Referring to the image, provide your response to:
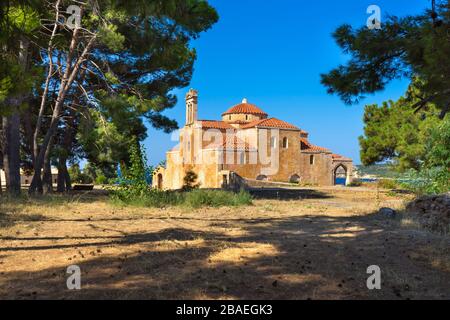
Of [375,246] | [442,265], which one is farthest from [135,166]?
[442,265]

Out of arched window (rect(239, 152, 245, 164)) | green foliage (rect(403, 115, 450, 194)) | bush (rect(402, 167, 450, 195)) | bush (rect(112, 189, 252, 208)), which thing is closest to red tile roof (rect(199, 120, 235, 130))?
arched window (rect(239, 152, 245, 164))

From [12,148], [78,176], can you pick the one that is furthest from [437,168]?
[78,176]

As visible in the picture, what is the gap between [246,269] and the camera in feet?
15.8

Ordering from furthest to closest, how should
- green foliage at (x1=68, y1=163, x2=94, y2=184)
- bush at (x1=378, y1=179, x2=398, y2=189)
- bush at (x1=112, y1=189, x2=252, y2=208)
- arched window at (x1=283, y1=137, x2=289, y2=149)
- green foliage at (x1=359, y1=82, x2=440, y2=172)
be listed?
green foliage at (x1=68, y1=163, x2=94, y2=184), arched window at (x1=283, y1=137, x2=289, y2=149), green foliage at (x1=359, y1=82, x2=440, y2=172), bush at (x1=378, y1=179, x2=398, y2=189), bush at (x1=112, y1=189, x2=252, y2=208)

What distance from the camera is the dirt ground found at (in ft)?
13.3

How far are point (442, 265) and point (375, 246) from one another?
1.19 metres

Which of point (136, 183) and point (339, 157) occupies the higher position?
point (339, 157)

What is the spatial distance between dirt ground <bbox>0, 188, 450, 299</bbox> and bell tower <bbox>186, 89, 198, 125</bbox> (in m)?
33.9

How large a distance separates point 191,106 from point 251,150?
9590 mm

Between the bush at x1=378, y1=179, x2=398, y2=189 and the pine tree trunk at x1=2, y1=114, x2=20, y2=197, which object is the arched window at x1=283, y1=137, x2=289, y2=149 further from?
the pine tree trunk at x1=2, y1=114, x2=20, y2=197

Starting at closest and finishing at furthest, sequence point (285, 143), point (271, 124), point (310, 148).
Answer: point (271, 124), point (285, 143), point (310, 148)

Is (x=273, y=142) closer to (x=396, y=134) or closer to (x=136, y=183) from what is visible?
(x=396, y=134)

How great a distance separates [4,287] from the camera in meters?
4.14

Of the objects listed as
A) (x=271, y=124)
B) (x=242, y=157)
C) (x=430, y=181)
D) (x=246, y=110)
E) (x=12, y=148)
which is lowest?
(x=430, y=181)
